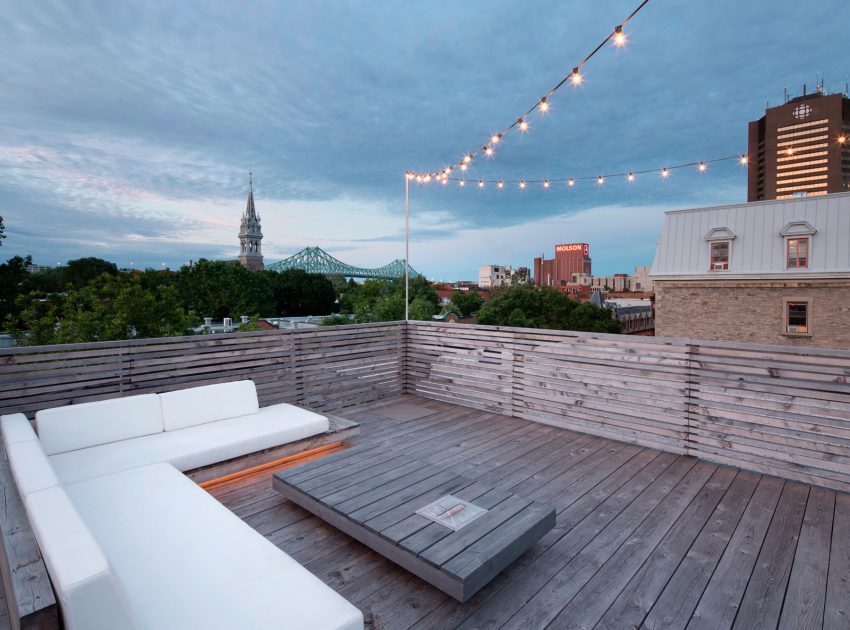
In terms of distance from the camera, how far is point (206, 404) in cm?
341

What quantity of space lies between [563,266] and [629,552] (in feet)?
104

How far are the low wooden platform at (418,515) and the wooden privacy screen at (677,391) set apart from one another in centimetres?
212

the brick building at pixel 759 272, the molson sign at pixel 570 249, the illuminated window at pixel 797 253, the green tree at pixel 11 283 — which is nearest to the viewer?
the brick building at pixel 759 272

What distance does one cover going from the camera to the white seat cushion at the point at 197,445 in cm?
261

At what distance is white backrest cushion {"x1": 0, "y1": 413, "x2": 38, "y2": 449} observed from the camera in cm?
222

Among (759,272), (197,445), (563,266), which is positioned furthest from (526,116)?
(563,266)

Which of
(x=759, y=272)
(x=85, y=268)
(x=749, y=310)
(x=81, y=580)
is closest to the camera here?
(x=81, y=580)

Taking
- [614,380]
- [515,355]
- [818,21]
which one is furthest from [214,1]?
[818,21]

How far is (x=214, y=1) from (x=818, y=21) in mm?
10456

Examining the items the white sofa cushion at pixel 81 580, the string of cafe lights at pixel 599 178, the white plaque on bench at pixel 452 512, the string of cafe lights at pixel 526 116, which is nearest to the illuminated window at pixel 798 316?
the string of cafe lights at pixel 599 178

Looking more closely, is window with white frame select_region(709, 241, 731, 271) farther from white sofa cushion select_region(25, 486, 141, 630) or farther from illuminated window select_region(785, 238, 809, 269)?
white sofa cushion select_region(25, 486, 141, 630)

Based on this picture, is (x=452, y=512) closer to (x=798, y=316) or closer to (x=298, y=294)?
(x=798, y=316)

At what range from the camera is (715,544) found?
238 centimetres

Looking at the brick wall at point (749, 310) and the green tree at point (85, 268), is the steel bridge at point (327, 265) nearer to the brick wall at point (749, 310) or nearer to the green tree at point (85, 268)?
the green tree at point (85, 268)
